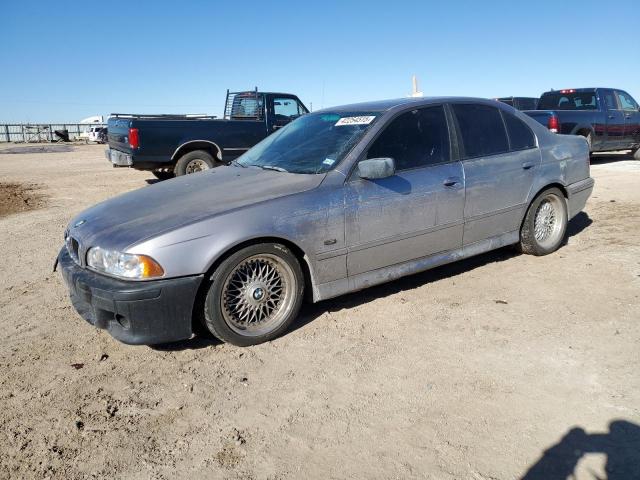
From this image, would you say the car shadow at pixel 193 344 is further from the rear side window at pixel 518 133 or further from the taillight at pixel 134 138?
the taillight at pixel 134 138

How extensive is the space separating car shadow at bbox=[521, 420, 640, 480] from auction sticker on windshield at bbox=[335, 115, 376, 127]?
2.61 metres

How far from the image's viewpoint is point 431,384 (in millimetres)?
2996

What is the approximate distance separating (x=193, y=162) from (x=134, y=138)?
121 cm

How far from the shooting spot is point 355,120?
4.24 meters

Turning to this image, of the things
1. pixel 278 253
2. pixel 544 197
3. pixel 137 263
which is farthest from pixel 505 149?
pixel 137 263

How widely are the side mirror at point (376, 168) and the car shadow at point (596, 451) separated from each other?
201 cm

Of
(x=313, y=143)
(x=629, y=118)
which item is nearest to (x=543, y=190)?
(x=313, y=143)

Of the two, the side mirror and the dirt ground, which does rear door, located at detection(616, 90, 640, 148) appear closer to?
→ the dirt ground

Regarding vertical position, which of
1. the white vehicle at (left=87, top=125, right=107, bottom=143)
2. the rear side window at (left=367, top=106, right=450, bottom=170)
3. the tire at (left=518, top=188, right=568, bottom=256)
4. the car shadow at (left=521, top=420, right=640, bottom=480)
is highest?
the white vehicle at (left=87, top=125, right=107, bottom=143)

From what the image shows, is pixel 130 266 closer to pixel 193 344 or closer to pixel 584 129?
pixel 193 344

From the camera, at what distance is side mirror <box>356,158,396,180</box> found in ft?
12.2

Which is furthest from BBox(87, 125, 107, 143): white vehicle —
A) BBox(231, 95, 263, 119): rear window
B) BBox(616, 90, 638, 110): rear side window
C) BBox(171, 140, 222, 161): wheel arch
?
BBox(616, 90, 638, 110): rear side window

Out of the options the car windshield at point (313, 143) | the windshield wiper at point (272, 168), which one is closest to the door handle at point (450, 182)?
the car windshield at point (313, 143)

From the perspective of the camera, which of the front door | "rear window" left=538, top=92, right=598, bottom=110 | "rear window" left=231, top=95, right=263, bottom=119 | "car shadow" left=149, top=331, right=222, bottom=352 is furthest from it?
"rear window" left=538, top=92, right=598, bottom=110
